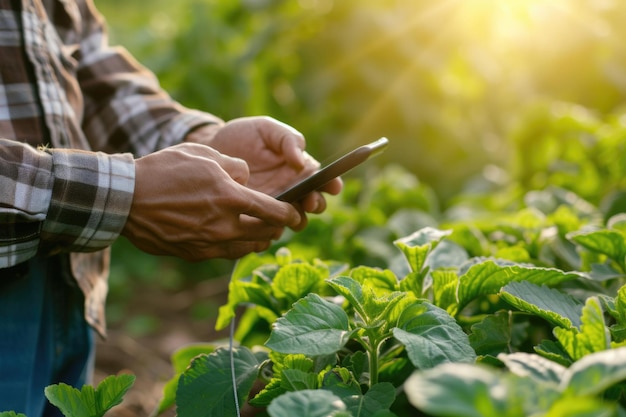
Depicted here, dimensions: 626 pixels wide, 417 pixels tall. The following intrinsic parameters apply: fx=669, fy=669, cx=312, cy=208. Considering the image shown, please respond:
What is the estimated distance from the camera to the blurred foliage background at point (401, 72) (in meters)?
3.36

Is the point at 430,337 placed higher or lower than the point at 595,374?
lower

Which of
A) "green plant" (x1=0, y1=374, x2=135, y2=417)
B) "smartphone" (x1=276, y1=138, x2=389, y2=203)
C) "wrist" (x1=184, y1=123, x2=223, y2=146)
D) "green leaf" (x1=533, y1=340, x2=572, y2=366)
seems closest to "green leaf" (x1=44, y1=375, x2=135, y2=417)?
"green plant" (x1=0, y1=374, x2=135, y2=417)

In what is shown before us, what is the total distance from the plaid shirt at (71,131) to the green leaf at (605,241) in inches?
28.5

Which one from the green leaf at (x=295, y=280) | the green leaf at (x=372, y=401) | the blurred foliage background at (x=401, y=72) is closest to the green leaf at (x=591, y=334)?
the green leaf at (x=372, y=401)

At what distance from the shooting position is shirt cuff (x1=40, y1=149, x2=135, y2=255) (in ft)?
3.47

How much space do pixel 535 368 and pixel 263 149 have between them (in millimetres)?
891

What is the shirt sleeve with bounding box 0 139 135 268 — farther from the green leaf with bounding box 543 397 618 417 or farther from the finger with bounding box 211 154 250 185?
the green leaf with bounding box 543 397 618 417

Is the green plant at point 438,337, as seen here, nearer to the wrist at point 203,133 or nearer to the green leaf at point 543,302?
the green leaf at point 543,302

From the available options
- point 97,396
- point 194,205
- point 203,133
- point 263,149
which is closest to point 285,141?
point 263,149

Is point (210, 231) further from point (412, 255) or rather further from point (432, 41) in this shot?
point (432, 41)

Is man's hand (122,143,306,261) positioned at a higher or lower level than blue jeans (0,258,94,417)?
higher

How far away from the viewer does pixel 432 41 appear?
11.8 ft

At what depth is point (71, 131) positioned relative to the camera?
135cm

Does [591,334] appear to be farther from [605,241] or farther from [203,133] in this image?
[203,133]
